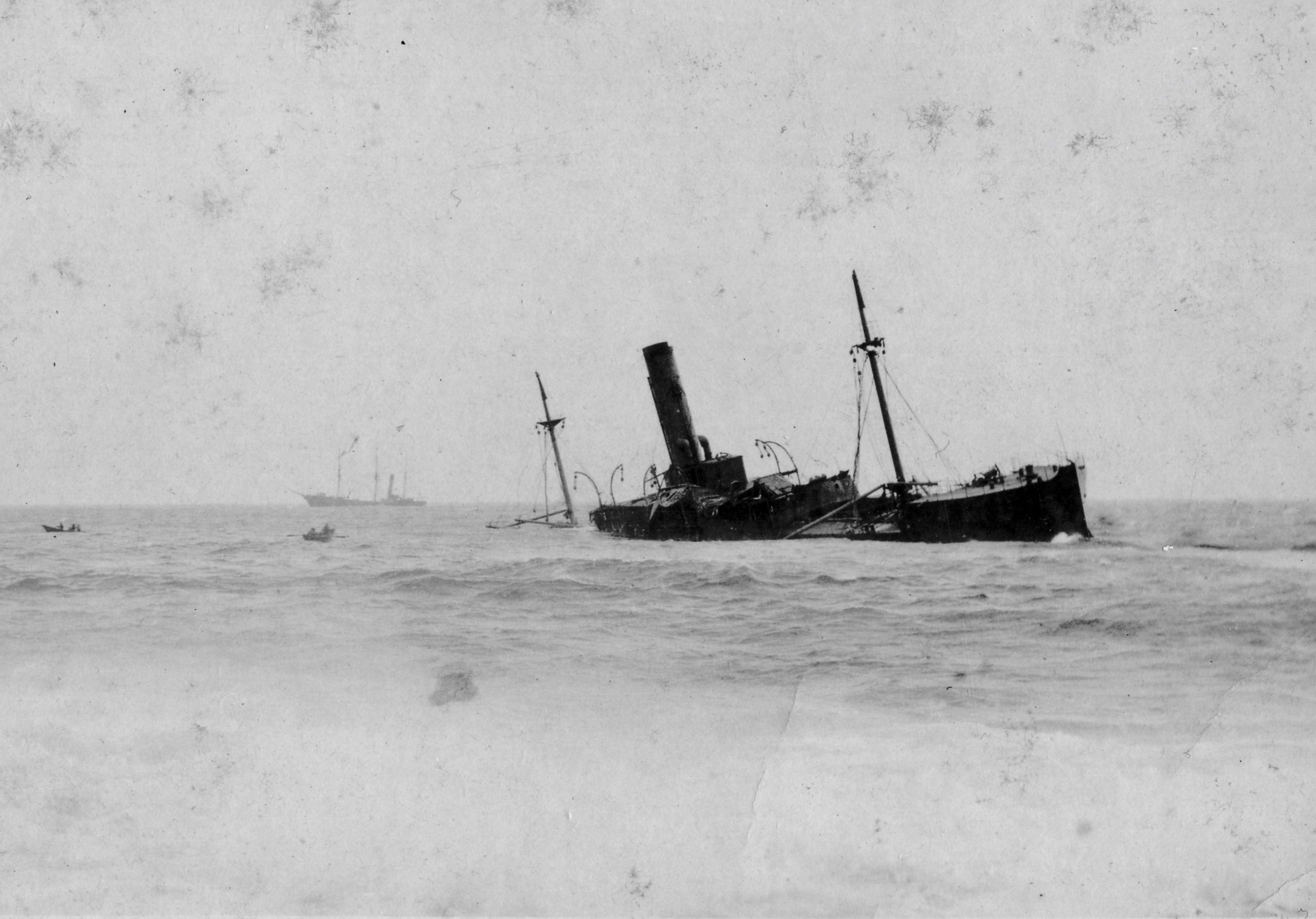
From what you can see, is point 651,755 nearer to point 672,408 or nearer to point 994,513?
point 994,513

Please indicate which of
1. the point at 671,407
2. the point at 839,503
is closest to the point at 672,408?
the point at 671,407

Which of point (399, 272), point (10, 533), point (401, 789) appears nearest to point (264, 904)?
point (401, 789)

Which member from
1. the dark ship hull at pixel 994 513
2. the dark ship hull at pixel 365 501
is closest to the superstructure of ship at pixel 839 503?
the dark ship hull at pixel 994 513

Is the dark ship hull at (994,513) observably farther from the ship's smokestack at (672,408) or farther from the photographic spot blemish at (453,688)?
the photographic spot blemish at (453,688)

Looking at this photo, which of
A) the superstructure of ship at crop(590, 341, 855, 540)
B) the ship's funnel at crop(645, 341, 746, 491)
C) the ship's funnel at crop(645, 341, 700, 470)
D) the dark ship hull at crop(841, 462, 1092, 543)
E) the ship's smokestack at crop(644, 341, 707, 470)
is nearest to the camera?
the ship's funnel at crop(645, 341, 700, 470)

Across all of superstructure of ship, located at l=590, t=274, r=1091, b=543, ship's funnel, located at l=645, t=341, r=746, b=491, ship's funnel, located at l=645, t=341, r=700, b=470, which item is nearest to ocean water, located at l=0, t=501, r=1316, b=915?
ship's funnel, located at l=645, t=341, r=700, b=470

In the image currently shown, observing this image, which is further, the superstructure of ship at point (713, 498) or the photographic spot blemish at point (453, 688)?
the superstructure of ship at point (713, 498)

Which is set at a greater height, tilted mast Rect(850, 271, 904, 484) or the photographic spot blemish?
tilted mast Rect(850, 271, 904, 484)

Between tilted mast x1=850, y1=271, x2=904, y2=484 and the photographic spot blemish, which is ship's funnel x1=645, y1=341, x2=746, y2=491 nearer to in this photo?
tilted mast x1=850, y1=271, x2=904, y2=484
